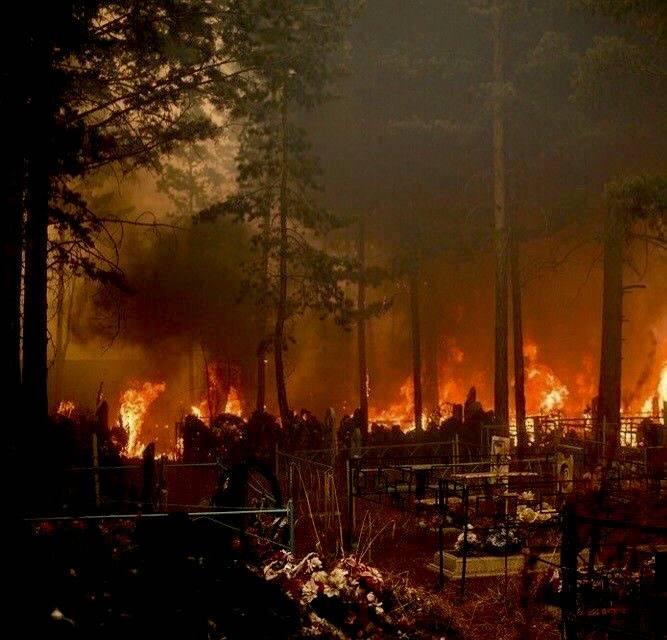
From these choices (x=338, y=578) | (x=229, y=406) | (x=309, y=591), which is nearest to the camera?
(x=309, y=591)

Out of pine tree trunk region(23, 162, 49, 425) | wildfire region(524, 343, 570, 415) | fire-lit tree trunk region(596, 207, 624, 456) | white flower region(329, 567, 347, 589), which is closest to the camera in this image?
white flower region(329, 567, 347, 589)

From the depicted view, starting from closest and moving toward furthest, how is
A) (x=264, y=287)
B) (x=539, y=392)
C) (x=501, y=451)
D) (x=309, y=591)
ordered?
(x=309, y=591)
(x=501, y=451)
(x=264, y=287)
(x=539, y=392)

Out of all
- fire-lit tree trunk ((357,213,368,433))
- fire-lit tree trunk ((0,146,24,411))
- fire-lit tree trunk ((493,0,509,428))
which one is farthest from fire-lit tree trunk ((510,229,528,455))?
fire-lit tree trunk ((0,146,24,411))

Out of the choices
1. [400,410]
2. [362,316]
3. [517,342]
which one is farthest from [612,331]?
[400,410]

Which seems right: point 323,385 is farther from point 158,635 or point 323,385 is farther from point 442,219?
point 158,635

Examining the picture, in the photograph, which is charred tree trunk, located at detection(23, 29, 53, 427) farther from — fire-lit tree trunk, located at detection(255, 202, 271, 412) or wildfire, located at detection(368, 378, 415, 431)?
wildfire, located at detection(368, 378, 415, 431)

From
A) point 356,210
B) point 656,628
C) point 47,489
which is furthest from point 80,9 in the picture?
point 356,210

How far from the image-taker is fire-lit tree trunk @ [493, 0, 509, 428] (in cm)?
2478

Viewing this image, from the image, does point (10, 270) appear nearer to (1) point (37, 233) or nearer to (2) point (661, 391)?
(1) point (37, 233)

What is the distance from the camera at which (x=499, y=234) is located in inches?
976

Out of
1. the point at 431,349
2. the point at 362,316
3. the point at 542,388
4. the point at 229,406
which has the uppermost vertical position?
the point at 362,316

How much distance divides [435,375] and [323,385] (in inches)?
281

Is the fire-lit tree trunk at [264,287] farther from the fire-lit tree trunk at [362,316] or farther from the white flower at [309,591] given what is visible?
the white flower at [309,591]

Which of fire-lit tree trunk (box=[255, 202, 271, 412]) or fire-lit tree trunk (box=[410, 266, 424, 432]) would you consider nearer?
fire-lit tree trunk (box=[255, 202, 271, 412])
